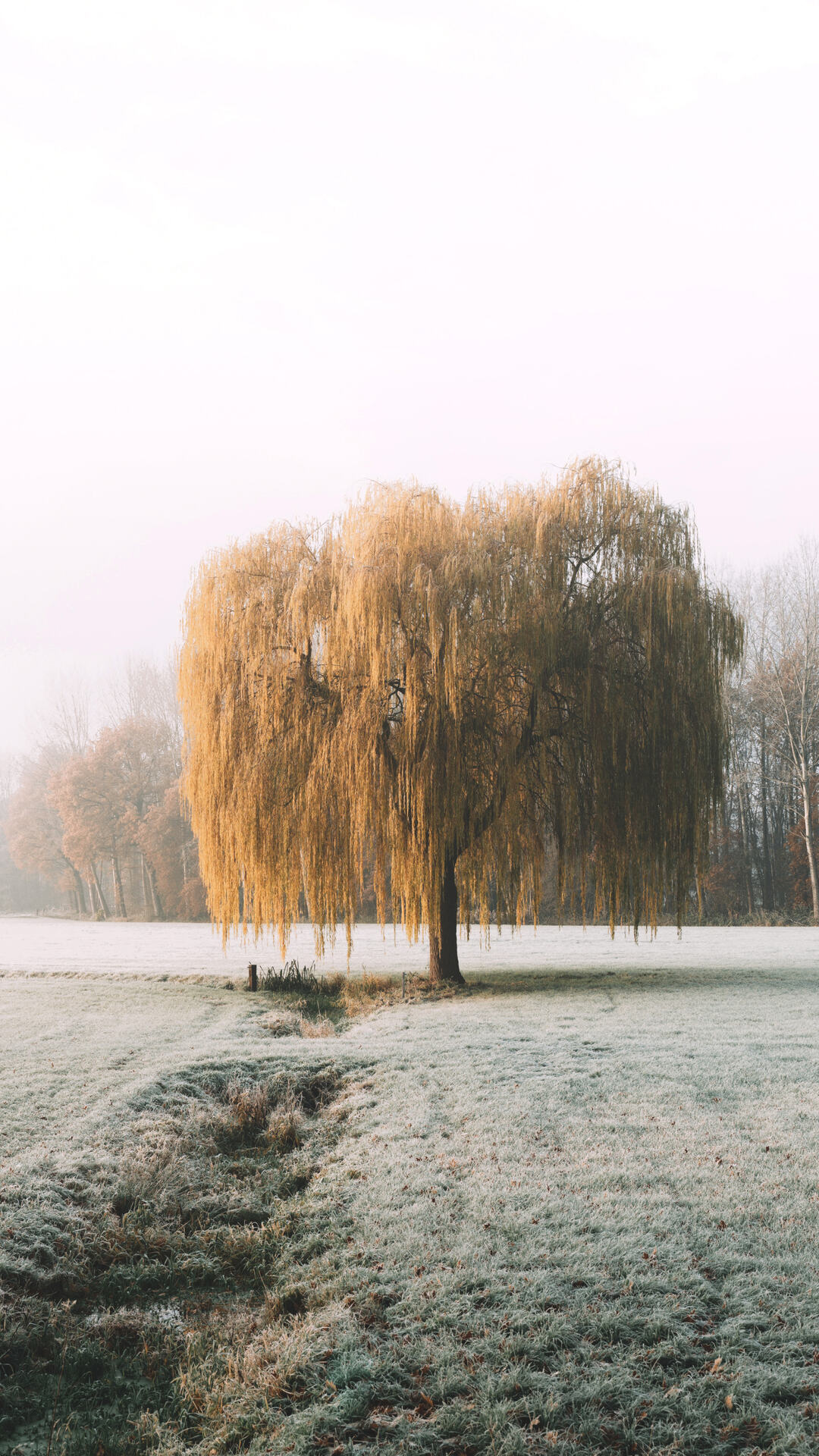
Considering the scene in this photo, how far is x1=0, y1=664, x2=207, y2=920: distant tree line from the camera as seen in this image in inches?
1367

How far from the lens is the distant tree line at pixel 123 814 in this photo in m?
34.7

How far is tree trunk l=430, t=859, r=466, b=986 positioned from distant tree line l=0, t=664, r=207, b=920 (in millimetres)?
20636

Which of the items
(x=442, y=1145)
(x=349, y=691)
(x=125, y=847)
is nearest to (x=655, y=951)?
(x=349, y=691)

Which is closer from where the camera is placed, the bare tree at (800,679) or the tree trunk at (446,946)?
the tree trunk at (446,946)

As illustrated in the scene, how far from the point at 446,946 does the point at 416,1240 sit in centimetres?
788

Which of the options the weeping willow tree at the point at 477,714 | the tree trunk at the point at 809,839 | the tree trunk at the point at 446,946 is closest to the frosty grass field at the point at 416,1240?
the weeping willow tree at the point at 477,714

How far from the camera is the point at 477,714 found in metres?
10.9

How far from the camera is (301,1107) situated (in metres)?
6.95

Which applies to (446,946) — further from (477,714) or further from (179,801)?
(179,801)

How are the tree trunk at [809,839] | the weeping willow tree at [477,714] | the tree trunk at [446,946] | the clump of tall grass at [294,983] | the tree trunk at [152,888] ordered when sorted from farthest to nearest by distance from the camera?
the tree trunk at [152,888], the tree trunk at [809,839], the clump of tall grass at [294,983], the tree trunk at [446,946], the weeping willow tree at [477,714]

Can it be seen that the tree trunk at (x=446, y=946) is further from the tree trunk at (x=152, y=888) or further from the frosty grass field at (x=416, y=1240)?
the tree trunk at (x=152, y=888)

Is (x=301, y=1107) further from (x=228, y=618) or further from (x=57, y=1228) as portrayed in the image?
(x=228, y=618)

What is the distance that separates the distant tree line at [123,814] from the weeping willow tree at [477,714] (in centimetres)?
2100

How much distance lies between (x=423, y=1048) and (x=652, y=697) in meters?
5.15
